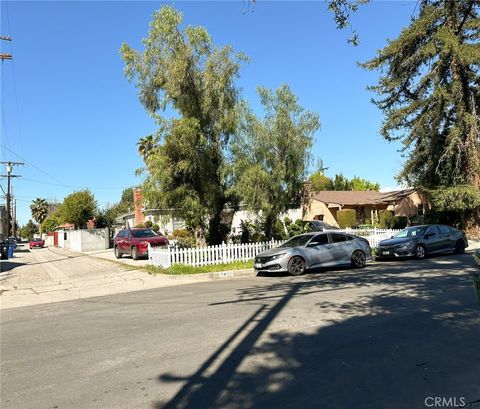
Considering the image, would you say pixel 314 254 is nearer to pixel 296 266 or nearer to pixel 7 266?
pixel 296 266

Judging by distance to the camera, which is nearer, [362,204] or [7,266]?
[7,266]

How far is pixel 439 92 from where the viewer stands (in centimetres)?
2631

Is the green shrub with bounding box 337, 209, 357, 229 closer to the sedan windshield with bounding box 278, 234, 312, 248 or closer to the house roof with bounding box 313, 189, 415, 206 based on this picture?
the house roof with bounding box 313, 189, 415, 206

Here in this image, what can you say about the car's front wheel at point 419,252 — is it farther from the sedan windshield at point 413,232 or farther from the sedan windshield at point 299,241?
the sedan windshield at point 299,241

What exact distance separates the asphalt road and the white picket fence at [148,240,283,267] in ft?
23.7

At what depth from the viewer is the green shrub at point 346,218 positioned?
44819 mm

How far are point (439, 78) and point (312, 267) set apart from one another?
17.4 m

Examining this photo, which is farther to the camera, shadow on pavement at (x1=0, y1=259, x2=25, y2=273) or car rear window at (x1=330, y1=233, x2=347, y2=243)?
shadow on pavement at (x1=0, y1=259, x2=25, y2=273)

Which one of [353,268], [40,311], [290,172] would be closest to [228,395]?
[40,311]

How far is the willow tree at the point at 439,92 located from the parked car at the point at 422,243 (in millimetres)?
8246

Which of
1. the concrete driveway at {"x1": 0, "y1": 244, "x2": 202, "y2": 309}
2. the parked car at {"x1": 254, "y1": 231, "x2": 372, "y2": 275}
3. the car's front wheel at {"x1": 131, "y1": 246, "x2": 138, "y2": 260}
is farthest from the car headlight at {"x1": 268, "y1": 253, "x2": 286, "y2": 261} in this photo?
the car's front wheel at {"x1": 131, "y1": 246, "x2": 138, "y2": 260}

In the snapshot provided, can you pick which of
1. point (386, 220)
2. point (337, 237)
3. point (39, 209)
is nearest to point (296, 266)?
point (337, 237)

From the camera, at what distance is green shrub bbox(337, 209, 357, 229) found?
44819 millimetres

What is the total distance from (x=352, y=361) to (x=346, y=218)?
1596 inches
